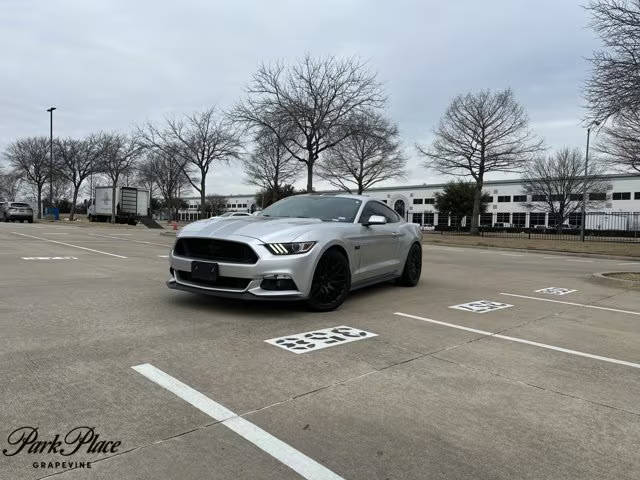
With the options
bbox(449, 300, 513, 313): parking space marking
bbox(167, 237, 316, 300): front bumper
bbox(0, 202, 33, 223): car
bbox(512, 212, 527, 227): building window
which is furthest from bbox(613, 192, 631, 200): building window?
bbox(167, 237, 316, 300): front bumper

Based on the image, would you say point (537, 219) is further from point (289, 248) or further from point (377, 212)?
point (289, 248)

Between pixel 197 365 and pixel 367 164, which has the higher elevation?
pixel 367 164

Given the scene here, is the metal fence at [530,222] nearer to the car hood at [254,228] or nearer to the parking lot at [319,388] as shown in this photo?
the car hood at [254,228]

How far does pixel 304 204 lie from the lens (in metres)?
7.66

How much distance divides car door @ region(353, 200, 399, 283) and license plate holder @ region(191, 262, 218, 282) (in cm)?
198

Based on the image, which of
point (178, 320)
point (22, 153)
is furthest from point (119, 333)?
point (22, 153)

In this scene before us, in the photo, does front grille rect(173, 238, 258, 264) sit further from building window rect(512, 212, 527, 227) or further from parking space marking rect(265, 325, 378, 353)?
building window rect(512, 212, 527, 227)

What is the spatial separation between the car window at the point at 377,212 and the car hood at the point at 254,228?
3.51 ft

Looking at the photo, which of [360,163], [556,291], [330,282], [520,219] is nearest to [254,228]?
[330,282]

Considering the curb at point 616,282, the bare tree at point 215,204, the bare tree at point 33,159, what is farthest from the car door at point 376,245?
the bare tree at point 215,204

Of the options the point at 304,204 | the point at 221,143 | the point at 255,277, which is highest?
the point at 221,143

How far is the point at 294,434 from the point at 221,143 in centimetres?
3335

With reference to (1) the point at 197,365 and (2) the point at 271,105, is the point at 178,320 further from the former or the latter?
(2) the point at 271,105

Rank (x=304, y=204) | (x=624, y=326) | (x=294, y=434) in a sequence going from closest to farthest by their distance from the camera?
(x=294, y=434)
(x=624, y=326)
(x=304, y=204)
